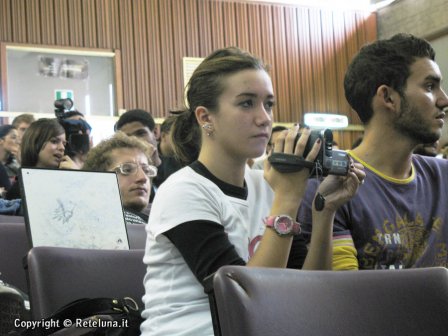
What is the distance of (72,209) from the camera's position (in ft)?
8.82

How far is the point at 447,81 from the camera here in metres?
9.86

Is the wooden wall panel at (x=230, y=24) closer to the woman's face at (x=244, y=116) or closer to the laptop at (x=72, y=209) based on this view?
the laptop at (x=72, y=209)

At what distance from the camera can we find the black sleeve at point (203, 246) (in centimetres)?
168

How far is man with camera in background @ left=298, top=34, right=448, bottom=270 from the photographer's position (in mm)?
2043

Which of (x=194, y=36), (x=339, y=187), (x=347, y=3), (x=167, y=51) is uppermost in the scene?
(x=347, y=3)

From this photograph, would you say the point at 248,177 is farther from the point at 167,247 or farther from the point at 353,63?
the point at 353,63

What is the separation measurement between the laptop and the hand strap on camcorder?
109 centimetres

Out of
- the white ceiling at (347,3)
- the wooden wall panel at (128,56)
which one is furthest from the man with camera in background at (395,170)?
the white ceiling at (347,3)

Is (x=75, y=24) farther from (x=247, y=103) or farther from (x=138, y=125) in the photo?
(x=247, y=103)

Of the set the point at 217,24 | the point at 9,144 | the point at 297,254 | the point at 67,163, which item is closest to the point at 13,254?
the point at 297,254

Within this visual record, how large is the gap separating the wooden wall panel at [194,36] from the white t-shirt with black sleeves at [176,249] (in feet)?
25.6

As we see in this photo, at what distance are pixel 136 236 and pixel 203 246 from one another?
3.88 ft

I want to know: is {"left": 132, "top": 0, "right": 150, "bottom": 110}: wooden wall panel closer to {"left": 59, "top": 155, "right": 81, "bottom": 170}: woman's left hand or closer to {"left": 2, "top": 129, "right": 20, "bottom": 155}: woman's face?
{"left": 2, "top": 129, "right": 20, "bottom": 155}: woman's face

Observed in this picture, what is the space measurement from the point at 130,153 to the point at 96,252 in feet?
4.28
